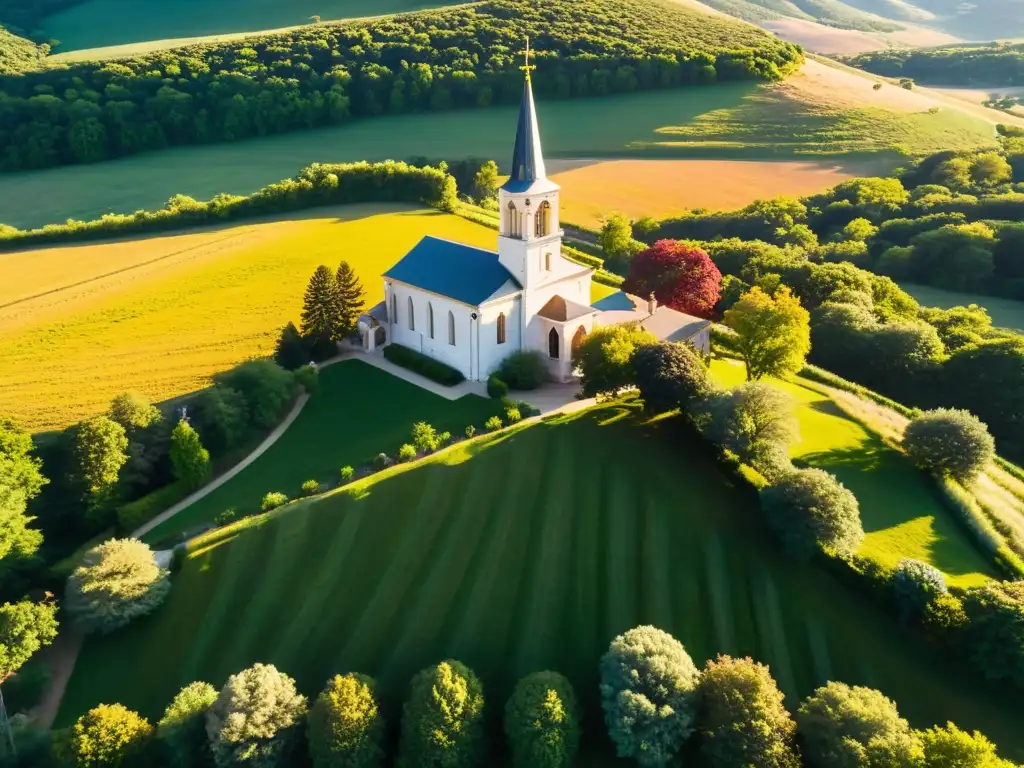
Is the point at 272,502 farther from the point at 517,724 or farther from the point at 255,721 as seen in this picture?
the point at 517,724

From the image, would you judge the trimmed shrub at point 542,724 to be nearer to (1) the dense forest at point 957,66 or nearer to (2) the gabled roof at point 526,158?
(2) the gabled roof at point 526,158

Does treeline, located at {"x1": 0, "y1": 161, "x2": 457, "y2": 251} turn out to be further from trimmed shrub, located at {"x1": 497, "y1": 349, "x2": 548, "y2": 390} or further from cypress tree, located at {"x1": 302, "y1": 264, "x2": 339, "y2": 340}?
trimmed shrub, located at {"x1": 497, "y1": 349, "x2": 548, "y2": 390}

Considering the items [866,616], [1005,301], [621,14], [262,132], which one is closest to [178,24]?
[262,132]

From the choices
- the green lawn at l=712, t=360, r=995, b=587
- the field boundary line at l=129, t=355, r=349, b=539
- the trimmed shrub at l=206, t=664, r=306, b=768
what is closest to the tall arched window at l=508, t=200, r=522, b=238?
the field boundary line at l=129, t=355, r=349, b=539

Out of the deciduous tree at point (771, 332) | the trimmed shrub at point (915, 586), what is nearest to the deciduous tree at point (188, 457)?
the deciduous tree at point (771, 332)

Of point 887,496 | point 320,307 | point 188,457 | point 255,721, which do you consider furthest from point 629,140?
point 255,721

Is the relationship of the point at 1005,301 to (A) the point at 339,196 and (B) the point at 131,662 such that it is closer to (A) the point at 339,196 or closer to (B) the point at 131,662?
(A) the point at 339,196
